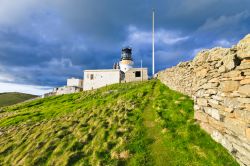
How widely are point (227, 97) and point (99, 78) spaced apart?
6461 centimetres

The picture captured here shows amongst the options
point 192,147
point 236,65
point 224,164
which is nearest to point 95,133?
point 192,147

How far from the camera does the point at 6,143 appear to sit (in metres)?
21.8

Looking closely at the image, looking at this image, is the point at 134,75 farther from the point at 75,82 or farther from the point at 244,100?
the point at 244,100

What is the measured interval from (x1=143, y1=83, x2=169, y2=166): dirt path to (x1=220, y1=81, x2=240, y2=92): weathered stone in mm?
4376

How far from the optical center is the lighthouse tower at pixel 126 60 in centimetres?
8378

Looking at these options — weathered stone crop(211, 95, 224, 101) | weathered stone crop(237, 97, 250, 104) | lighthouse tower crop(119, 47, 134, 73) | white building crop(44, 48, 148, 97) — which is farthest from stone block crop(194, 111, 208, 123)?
lighthouse tower crop(119, 47, 134, 73)

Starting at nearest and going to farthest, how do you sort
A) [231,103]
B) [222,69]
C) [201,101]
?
[231,103] < [222,69] < [201,101]

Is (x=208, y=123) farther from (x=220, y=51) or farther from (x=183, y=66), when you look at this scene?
(x=183, y=66)

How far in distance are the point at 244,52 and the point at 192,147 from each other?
519 cm

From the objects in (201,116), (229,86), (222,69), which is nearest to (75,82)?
(201,116)

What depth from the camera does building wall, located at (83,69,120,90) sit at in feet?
234

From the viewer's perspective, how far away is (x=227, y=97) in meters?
9.36

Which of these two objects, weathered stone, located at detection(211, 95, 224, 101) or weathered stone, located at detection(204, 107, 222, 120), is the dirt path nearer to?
weathered stone, located at detection(204, 107, 222, 120)

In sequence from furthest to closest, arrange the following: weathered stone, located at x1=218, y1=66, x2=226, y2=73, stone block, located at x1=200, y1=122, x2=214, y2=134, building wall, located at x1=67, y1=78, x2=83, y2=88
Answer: building wall, located at x1=67, y1=78, x2=83, y2=88
stone block, located at x1=200, y1=122, x2=214, y2=134
weathered stone, located at x1=218, y1=66, x2=226, y2=73
